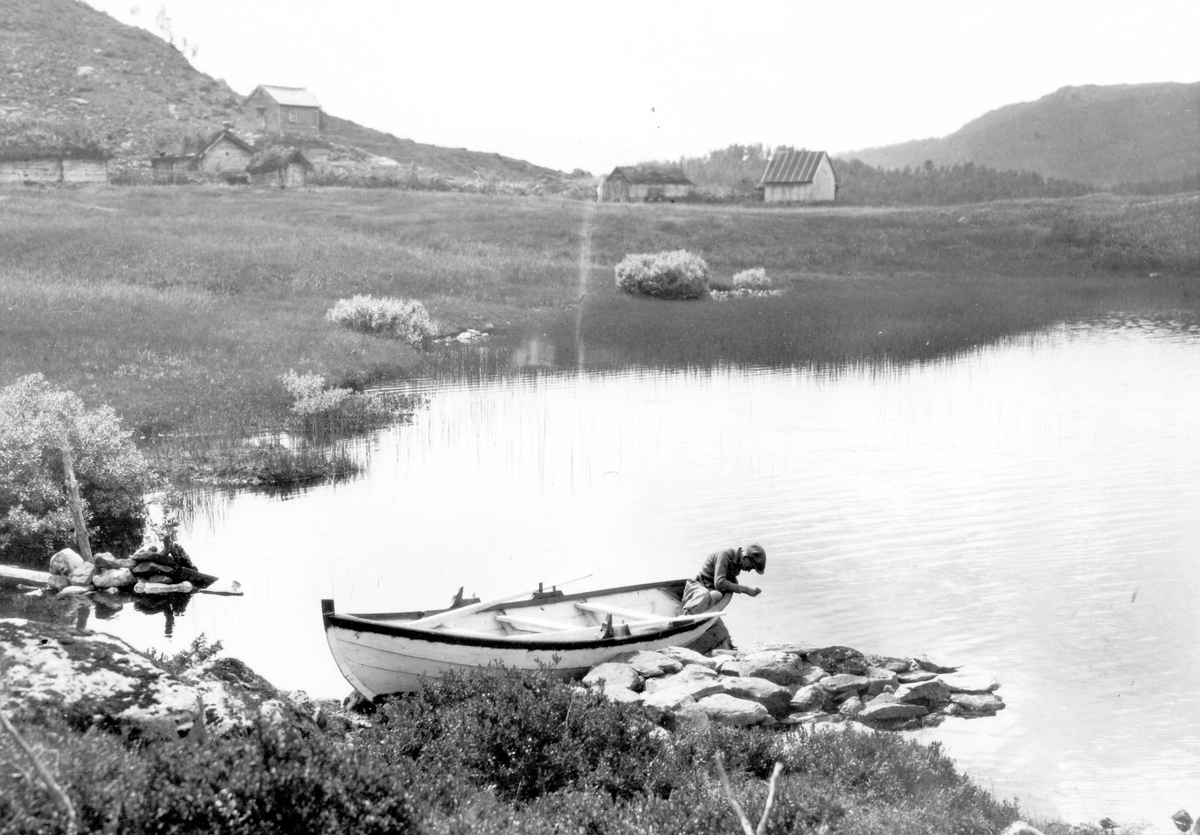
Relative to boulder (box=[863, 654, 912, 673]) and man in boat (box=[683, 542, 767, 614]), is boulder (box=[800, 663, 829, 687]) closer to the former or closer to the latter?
boulder (box=[863, 654, 912, 673])

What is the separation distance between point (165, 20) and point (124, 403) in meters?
165

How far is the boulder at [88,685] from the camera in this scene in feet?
33.7

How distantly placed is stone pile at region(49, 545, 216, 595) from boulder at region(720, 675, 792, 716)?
11.5m

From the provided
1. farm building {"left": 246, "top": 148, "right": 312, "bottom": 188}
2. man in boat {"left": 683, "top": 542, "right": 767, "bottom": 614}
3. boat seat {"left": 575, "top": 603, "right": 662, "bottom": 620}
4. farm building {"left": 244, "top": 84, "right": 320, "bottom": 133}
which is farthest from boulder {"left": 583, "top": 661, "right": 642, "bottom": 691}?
farm building {"left": 244, "top": 84, "right": 320, "bottom": 133}

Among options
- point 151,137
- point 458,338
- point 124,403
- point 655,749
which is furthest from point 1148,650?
point 151,137

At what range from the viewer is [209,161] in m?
125

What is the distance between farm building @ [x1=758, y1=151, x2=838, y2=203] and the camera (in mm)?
143000

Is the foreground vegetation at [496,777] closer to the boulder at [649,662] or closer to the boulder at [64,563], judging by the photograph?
the boulder at [649,662]

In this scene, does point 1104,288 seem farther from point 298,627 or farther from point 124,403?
point 298,627

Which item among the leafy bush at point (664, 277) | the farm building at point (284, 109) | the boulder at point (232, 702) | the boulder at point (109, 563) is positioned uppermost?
the farm building at point (284, 109)

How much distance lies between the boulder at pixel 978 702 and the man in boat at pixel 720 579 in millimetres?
4765

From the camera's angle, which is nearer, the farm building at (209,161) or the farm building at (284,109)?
the farm building at (209,161)

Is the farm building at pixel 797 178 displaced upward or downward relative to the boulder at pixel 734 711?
upward

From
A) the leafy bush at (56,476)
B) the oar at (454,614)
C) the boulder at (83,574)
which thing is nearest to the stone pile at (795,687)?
the oar at (454,614)
